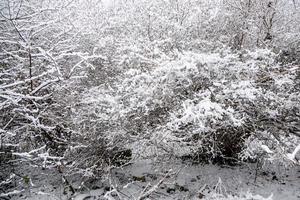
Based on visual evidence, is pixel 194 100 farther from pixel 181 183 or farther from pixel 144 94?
pixel 181 183

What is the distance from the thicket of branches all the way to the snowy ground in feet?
1.16

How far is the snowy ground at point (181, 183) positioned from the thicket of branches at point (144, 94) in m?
0.35

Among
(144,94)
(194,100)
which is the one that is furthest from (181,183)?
(144,94)

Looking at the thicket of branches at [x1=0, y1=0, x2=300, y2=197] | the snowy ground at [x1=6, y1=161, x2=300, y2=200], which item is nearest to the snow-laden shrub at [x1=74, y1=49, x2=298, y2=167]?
the thicket of branches at [x1=0, y1=0, x2=300, y2=197]

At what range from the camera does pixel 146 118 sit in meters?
5.38

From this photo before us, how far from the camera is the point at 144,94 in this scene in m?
4.95

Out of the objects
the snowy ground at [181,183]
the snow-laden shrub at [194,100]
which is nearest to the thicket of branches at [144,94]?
the snow-laden shrub at [194,100]

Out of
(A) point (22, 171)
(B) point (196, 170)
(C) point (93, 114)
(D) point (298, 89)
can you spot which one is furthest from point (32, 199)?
(D) point (298, 89)

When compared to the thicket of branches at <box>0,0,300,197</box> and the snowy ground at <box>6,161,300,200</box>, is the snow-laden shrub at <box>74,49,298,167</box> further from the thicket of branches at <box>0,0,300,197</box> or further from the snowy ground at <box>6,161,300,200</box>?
the snowy ground at <box>6,161,300,200</box>

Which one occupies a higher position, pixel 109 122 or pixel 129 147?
pixel 109 122

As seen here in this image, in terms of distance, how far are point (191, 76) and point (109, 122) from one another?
1.75 meters

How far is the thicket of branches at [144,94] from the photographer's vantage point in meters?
4.46

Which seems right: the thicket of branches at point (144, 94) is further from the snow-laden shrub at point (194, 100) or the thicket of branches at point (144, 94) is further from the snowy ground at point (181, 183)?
the snowy ground at point (181, 183)

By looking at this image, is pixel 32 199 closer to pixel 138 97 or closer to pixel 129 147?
pixel 129 147
